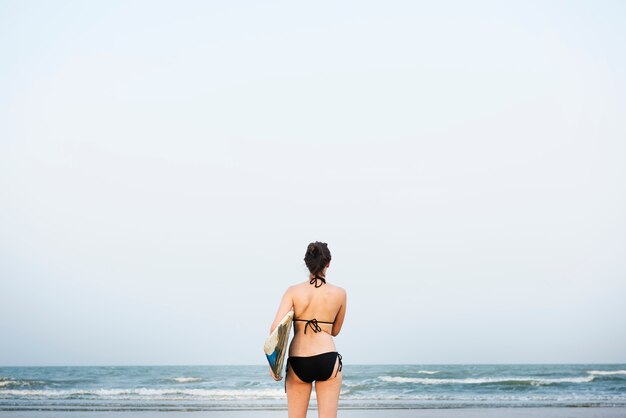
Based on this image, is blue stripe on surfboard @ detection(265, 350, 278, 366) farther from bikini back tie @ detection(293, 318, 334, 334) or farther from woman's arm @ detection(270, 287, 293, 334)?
bikini back tie @ detection(293, 318, 334, 334)

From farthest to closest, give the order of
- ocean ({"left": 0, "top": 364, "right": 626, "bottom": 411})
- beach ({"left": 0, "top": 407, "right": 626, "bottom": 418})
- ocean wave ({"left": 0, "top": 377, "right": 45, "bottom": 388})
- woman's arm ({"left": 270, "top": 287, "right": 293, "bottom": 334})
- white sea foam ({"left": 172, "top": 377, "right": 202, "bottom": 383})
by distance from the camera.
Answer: white sea foam ({"left": 172, "top": 377, "right": 202, "bottom": 383}) < ocean wave ({"left": 0, "top": 377, "right": 45, "bottom": 388}) < ocean ({"left": 0, "top": 364, "right": 626, "bottom": 411}) < beach ({"left": 0, "top": 407, "right": 626, "bottom": 418}) < woman's arm ({"left": 270, "top": 287, "right": 293, "bottom": 334})

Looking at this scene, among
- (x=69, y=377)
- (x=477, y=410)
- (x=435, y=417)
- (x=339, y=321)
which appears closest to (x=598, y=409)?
(x=477, y=410)

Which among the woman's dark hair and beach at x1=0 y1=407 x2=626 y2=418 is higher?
the woman's dark hair

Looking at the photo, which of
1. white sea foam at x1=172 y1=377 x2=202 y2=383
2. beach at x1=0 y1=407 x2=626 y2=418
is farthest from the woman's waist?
white sea foam at x1=172 y1=377 x2=202 y2=383

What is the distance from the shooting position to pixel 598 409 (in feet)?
39.3

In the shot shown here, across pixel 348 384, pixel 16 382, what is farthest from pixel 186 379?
pixel 348 384

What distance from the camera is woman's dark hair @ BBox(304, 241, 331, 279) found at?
4152mm

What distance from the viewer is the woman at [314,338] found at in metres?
4.25

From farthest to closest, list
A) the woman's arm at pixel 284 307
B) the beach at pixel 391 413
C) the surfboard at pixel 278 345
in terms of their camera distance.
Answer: the beach at pixel 391 413 < the woman's arm at pixel 284 307 < the surfboard at pixel 278 345

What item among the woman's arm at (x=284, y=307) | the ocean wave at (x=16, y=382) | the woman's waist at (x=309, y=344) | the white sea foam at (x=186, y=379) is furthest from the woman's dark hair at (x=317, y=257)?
the white sea foam at (x=186, y=379)

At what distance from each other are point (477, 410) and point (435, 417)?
5.19 feet

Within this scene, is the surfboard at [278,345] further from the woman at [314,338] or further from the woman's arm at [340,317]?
the woman's arm at [340,317]

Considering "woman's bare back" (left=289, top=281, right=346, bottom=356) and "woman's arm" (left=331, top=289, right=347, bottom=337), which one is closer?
"woman's bare back" (left=289, top=281, right=346, bottom=356)

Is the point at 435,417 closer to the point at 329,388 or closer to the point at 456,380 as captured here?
the point at 329,388
